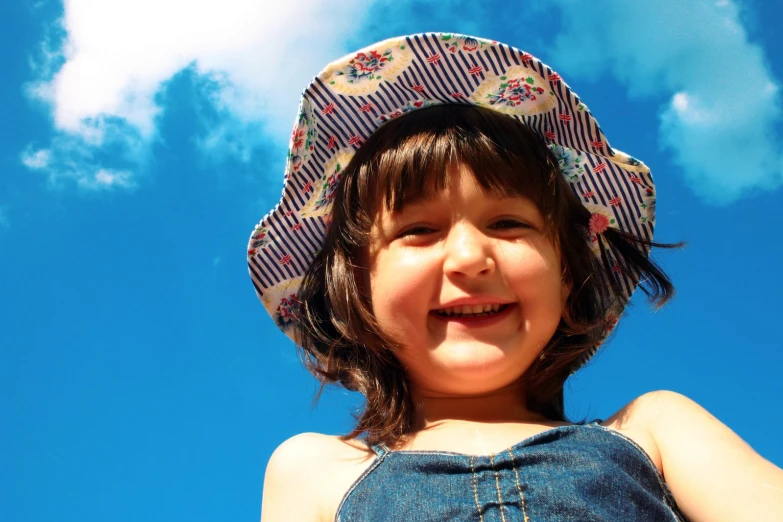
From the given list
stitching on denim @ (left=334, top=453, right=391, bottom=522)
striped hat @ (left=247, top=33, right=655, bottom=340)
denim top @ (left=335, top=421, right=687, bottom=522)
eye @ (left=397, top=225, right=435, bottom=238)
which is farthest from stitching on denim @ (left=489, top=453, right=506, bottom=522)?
striped hat @ (left=247, top=33, right=655, bottom=340)

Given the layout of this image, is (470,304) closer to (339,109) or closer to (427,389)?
(427,389)

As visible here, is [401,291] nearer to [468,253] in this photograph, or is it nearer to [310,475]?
[468,253]

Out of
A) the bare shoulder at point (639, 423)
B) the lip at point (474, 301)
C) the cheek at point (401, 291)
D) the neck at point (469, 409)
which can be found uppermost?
the cheek at point (401, 291)

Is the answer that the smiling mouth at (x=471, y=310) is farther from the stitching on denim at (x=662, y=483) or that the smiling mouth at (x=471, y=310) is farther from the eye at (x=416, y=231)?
the stitching on denim at (x=662, y=483)

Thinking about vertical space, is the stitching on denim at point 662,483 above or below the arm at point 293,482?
below

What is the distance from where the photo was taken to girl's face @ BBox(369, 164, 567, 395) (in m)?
2.00

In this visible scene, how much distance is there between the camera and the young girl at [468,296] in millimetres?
1716

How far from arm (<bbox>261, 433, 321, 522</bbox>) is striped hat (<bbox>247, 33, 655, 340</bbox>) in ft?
1.77

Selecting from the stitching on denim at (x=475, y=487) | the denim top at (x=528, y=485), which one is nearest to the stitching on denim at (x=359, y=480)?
the denim top at (x=528, y=485)

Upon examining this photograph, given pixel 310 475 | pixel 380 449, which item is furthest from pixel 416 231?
pixel 310 475

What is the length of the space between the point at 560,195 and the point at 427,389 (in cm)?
68

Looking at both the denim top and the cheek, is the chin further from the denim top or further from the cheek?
the denim top

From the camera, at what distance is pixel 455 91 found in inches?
92.4

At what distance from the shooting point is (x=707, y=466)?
1.72 meters
